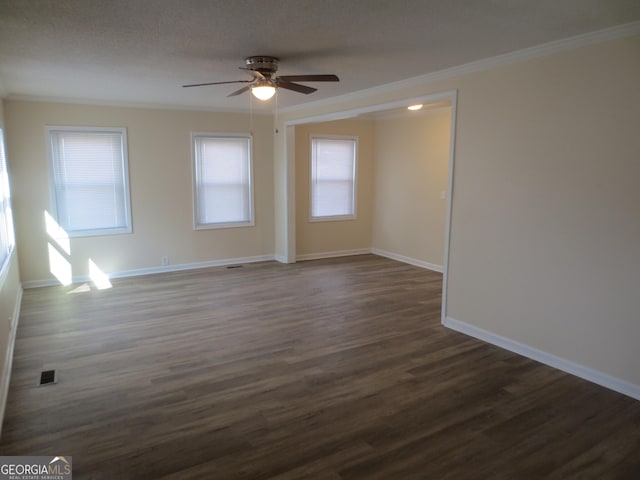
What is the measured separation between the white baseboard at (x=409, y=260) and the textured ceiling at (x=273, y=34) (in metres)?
3.42

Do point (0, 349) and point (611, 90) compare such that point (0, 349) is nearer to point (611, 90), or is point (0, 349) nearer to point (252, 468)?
point (252, 468)

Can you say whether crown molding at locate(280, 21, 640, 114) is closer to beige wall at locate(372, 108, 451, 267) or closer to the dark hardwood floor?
beige wall at locate(372, 108, 451, 267)

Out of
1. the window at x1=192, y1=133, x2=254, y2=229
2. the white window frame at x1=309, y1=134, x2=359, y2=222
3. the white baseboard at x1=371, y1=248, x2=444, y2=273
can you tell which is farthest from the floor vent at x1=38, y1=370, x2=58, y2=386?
the white baseboard at x1=371, y1=248, x2=444, y2=273

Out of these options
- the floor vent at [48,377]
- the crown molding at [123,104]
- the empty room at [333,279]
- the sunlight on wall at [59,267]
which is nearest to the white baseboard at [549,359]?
the empty room at [333,279]

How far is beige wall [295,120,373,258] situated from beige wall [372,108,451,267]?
0.17 meters

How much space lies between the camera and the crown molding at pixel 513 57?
3.00 metres

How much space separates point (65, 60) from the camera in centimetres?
384

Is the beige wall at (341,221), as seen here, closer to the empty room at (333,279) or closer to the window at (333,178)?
the window at (333,178)

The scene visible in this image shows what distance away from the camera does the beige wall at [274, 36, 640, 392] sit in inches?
122

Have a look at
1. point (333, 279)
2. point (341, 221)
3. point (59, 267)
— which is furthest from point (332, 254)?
point (59, 267)

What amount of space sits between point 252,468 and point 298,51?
2970mm

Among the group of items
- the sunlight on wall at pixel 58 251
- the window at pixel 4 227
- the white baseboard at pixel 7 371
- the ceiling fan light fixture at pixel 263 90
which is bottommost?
the white baseboard at pixel 7 371

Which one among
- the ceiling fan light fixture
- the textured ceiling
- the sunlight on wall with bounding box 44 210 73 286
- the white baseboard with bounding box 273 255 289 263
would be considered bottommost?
the white baseboard with bounding box 273 255 289 263

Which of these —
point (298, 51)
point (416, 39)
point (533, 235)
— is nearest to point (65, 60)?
point (298, 51)
